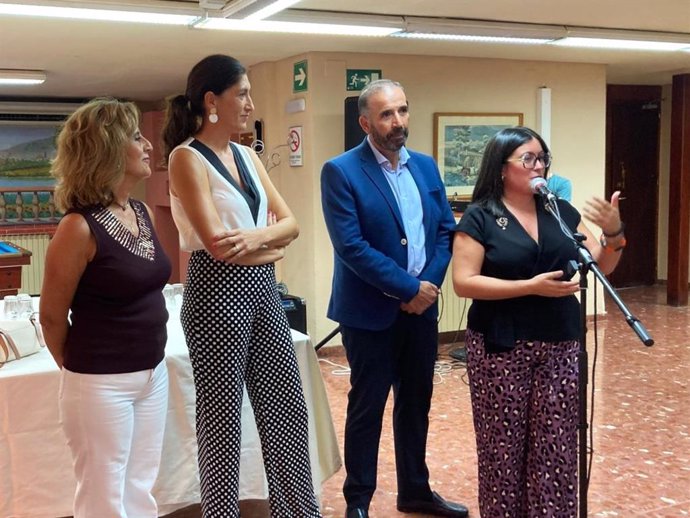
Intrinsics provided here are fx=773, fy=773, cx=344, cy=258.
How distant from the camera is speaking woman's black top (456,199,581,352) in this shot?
2.34 m

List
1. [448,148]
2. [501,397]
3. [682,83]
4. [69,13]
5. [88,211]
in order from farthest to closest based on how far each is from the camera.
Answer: [682,83]
[448,148]
[69,13]
[501,397]
[88,211]

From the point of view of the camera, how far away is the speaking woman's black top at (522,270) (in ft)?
7.66

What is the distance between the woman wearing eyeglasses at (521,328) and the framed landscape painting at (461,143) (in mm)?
3948

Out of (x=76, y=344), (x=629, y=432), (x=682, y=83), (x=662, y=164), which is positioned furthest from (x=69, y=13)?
(x=662, y=164)

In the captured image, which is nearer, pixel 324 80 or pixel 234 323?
pixel 234 323

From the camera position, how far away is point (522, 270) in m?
2.35

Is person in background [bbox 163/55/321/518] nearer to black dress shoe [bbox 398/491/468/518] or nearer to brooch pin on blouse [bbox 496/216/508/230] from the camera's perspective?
brooch pin on blouse [bbox 496/216/508/230]

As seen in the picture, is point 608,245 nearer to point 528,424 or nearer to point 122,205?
point 528,424

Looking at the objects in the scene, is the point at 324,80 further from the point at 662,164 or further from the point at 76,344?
the point at 662,164

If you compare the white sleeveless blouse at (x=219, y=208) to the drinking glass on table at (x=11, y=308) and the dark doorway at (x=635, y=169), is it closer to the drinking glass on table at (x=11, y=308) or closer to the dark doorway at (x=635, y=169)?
the drinking glass on table at (x=11, y=308)

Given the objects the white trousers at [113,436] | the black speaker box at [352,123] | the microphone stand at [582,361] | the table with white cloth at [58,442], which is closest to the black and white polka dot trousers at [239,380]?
the white trousers at [113,436]

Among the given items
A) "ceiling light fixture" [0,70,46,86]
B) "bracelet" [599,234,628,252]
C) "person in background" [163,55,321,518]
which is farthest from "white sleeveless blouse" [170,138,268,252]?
"ceiling light fixture" [0,70,46,86]

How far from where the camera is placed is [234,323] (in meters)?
2.19

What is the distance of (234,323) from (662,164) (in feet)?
26.1
